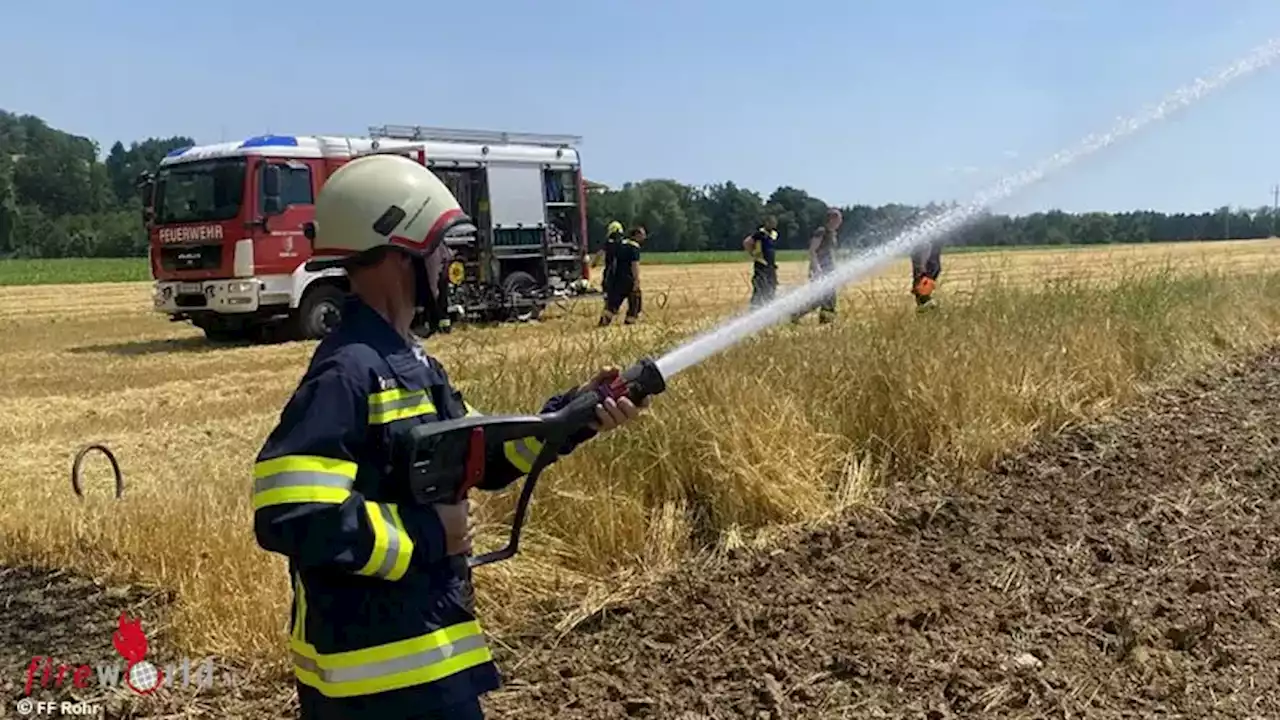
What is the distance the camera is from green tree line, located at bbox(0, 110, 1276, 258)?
7271 mm

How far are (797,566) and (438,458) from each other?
2513 mm

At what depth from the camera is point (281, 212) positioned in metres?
15.9

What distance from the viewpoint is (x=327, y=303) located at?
55.0 feet

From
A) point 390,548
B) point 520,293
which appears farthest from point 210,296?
point 390,548

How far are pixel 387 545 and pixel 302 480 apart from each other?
19cm

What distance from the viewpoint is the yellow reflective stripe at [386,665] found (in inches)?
85.1

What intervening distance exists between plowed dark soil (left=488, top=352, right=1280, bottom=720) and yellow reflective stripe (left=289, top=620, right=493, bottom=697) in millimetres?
1364

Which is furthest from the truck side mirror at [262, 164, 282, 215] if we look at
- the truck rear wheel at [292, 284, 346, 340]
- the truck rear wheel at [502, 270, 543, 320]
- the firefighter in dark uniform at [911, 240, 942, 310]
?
the firefighter in dark uniform at [911, 240, 942, 310]

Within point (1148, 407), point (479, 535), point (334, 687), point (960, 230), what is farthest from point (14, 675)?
point (1148, 407)

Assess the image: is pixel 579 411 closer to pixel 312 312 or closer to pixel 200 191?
pixel 312 312

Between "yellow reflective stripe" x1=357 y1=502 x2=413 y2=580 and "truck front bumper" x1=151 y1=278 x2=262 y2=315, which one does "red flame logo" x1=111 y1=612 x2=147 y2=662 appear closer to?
"yellow reflective stripe" x1=357 y1=502 x2=413 y2=580

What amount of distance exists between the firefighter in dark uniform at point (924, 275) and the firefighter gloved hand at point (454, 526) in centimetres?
491

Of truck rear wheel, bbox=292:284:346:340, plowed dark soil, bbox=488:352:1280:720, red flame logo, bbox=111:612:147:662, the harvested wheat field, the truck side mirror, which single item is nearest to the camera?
plowed dark soil, bbox=488:352:1280:720

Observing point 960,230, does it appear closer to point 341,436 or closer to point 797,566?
point 797,566
